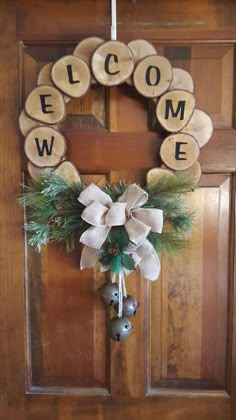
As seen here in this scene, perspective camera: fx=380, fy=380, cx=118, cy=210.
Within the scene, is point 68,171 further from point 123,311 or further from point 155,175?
point 123,311

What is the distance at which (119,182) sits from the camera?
0.83 meters

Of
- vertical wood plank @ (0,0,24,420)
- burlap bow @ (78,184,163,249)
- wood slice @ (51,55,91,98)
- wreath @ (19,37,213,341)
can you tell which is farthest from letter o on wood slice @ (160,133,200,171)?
vertical wood plank @ (0,0,24,420)

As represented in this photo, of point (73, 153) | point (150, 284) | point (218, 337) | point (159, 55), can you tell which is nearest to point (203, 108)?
point (159, 55)

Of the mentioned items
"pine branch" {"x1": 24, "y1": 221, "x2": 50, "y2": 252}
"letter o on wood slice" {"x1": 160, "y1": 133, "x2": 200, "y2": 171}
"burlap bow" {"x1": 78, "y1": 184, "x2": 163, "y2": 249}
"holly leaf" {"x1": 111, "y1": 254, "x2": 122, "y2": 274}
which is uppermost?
"letter o on wood slice" {"x1": 160, "y1": 133, "x2": 200, "y2": 171}

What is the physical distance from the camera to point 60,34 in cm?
83

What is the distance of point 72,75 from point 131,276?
1.49 feet

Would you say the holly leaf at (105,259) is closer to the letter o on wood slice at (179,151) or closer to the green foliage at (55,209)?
the green foliage at (55,209)

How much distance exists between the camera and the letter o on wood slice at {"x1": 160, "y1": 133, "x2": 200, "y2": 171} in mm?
790

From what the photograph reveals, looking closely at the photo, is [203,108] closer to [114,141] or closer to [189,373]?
[114,141]

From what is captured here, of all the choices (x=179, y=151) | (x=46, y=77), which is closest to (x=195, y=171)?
(x=179, y=151)

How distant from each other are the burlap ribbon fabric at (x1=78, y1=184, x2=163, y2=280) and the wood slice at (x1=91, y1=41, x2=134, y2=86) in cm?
22

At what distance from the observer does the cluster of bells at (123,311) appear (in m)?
0.78

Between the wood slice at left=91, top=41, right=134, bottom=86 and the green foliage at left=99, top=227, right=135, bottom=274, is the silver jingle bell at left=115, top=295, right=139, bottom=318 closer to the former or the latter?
the green foliage at left=99, top=227, right=135, bottom=274

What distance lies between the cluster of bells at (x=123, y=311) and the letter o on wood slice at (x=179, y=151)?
29cm
